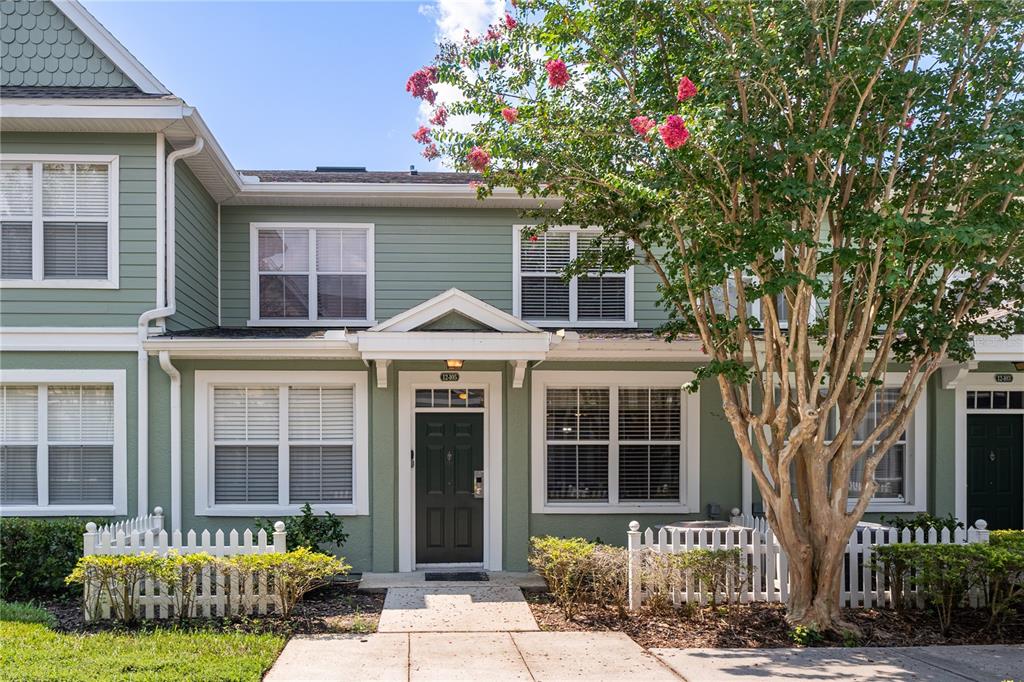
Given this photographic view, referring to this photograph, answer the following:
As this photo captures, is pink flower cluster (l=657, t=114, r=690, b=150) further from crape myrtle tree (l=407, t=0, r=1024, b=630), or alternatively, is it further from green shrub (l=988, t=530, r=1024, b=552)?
green shrub (l=988, t=530, r=1024, b=552)

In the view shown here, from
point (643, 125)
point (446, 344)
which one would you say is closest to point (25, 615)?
point (446, 344)

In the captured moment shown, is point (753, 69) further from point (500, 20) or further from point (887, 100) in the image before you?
point (500, 20)

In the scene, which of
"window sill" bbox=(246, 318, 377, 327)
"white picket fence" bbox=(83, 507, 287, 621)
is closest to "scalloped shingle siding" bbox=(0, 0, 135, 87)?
"window sill" bbox=(246, 318, 377, 327)

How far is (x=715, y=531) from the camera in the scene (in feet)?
27.6

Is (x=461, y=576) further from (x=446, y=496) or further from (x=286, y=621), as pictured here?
(x=286, y=621)

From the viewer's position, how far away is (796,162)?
7414 mm

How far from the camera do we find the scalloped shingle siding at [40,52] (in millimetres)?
9695

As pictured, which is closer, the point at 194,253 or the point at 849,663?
the point at 849,663

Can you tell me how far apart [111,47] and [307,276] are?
3908mm

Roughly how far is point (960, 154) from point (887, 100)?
0.93m

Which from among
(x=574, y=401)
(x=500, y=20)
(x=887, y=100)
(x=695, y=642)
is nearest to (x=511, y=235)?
(x=574, y=401)

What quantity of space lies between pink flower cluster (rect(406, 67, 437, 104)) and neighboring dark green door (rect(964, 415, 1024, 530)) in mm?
8977

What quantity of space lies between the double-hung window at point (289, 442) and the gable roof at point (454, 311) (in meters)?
1.33

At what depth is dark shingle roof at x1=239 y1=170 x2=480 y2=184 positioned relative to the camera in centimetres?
1207
